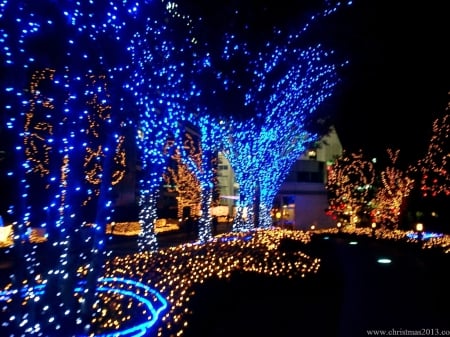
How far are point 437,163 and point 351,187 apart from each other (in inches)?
314

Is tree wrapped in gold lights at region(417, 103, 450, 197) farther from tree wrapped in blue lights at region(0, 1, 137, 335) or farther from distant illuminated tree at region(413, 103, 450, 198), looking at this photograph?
tree wrapped in blue lights at region(0, 1, 137, 335)

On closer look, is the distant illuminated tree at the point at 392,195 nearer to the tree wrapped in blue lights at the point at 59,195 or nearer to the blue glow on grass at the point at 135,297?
the blue glow on grass at the point at 135,297

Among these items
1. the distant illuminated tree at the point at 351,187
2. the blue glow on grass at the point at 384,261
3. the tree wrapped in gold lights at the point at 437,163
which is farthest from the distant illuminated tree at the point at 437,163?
the blue glow on grass at the point at 384,261

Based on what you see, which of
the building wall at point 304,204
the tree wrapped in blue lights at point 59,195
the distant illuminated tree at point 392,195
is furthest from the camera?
the building wall at point 304,204

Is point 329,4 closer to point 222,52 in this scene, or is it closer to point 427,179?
point 222,52

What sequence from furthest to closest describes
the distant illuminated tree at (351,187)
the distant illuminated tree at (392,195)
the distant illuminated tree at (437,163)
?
the distant illuminated tree at (351,187), the distant illuminated tree at (392,195), the distant illuminated tree at (437,163)

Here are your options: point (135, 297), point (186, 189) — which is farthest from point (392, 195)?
point (135, 297)

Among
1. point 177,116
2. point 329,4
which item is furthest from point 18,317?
point 329,4

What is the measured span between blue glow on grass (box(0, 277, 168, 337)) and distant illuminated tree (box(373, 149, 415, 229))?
62.3 feet

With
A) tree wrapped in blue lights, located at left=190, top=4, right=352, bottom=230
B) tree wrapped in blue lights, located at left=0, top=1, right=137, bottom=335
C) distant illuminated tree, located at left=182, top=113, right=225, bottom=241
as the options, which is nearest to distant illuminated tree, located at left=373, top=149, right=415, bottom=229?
tree wrapped in blue lights, located at left=190, top=4, right=352, bottom=230

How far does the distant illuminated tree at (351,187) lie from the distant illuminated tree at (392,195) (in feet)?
7.59

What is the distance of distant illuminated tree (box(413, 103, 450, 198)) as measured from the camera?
2020 centimetres

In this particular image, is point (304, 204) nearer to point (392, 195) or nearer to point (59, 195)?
point (392, 195)

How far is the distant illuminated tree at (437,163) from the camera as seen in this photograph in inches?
795
